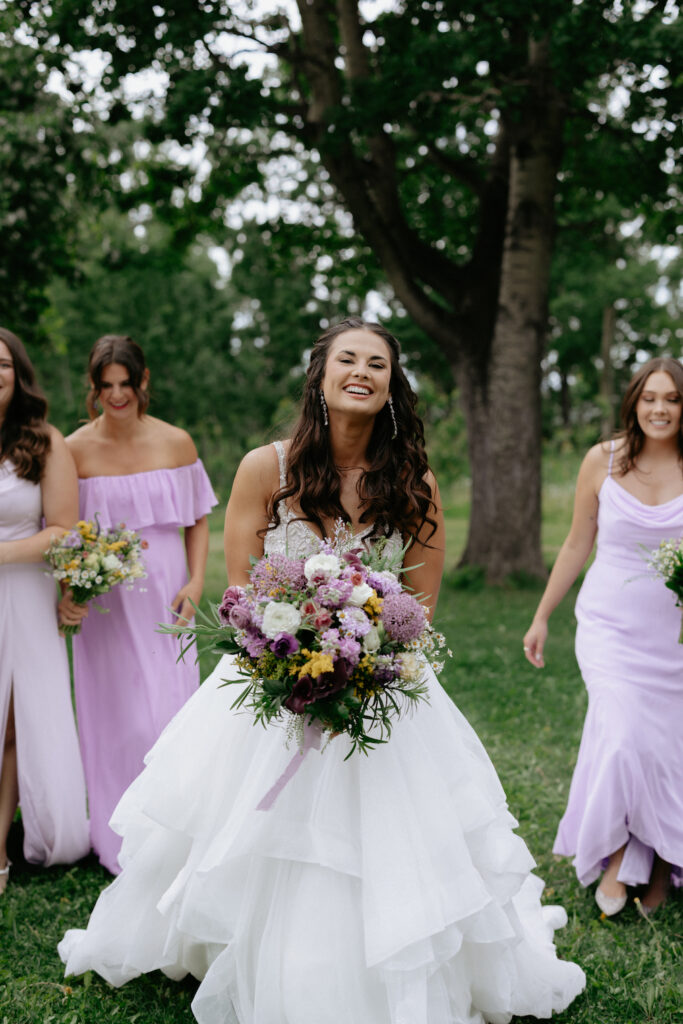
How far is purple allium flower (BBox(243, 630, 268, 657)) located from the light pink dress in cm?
238

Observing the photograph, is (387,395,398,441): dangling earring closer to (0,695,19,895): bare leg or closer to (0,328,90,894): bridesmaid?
(0,328,90,894): bridesmaid

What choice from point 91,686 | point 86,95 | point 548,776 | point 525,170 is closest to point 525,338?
point 525,170

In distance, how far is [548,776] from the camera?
262 inches

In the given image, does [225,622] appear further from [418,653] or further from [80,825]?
[80,825]

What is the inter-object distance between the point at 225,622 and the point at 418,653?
66 cm

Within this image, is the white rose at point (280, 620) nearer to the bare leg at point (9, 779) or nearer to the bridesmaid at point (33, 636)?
the bridesmaid at point (33, 636)

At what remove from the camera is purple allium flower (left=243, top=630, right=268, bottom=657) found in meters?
3.00

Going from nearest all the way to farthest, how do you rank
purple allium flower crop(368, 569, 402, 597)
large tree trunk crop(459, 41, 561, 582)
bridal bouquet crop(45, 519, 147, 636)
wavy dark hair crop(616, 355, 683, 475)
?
purple allium flower crop(368, 569, 402, 597), bridal bouquet crop(45, 519, 147, 636), wavy dark hair crop(616, 355, 683, 475), large tree trunk crop(459, 41, 561, 582)

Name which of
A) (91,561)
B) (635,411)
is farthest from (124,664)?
(635,411)

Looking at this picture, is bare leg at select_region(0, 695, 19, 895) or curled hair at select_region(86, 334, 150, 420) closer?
bare leg at select_region(0, 695, 19, 895)

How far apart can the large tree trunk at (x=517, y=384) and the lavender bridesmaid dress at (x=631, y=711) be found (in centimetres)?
900

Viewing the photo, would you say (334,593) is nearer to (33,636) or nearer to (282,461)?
(282,461)

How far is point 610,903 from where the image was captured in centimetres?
472

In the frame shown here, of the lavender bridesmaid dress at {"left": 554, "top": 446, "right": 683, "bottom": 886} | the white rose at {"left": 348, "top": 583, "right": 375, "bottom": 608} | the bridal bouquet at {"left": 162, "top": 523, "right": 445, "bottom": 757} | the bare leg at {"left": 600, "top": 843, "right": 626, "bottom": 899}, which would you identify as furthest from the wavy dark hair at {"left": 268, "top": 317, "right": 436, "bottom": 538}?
the bare leg at {"left": 600, "top": 843, "right": 626, "bottom": 899}
